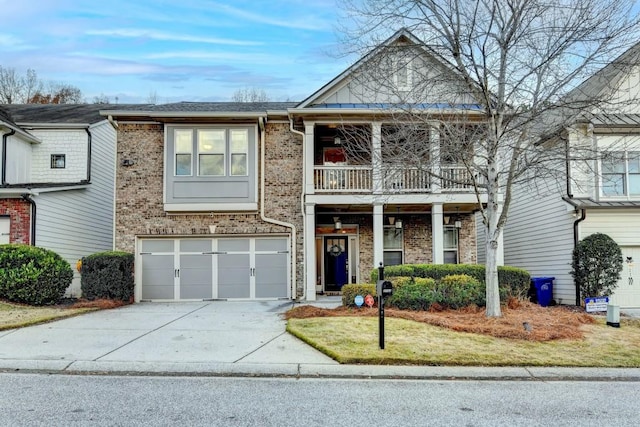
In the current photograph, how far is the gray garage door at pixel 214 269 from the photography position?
583 inches

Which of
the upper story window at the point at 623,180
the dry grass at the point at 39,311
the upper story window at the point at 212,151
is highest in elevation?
the upper story window at the point at 212,151

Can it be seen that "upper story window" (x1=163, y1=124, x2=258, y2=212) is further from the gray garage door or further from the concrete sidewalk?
the concrete sidewalk

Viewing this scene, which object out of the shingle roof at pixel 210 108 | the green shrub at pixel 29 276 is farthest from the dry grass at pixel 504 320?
the shingle roof at pixel 210 108

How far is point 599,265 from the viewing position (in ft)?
43.2

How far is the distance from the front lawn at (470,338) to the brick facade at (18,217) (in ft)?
28.7

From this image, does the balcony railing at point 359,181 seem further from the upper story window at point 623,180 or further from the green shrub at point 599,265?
the upper story window at point 623,180

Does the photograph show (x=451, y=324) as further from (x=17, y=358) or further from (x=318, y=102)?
(x=318, y=102)

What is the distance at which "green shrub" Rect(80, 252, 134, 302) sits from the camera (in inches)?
504

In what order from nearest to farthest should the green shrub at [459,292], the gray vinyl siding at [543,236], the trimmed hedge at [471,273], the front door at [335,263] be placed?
1. the green shrub at [459,292]
2. the trimmed hedge at [471,273]
3. the gray vinyl siding at [543,236]
4. the front door at [335,263]

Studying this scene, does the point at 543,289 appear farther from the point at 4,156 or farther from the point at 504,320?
the point at 4,156

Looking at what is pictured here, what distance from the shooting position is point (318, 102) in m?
14.8

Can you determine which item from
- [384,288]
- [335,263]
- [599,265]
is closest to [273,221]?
[335,263]

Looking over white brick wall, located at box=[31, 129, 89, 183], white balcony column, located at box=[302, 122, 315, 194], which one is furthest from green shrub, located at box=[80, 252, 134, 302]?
Answer: white brick wall, located at box=[31, 129, 89, 183]

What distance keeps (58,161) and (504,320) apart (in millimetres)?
16451
